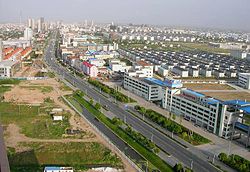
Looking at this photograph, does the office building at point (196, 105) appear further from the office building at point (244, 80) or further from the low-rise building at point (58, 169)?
the office building at point (244, 80)

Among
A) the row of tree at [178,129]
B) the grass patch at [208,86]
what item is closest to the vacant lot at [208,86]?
the grass patch at [208,86]

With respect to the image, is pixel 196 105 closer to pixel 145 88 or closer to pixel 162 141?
pixel 162 141

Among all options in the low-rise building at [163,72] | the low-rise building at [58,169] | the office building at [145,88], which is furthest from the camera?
the low-rise building at [163,72]

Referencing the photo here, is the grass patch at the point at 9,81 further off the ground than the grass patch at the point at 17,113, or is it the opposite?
the grass patch at the point at 9,81

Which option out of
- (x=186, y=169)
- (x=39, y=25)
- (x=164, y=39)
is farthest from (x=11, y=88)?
(x=39, y=25)

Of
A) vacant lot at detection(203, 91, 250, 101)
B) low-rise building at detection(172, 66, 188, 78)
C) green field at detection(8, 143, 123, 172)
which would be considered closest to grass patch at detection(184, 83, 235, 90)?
vacant lot at detection(203, 91, 250, 101)
